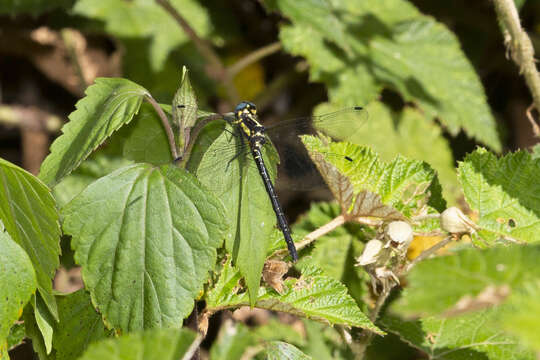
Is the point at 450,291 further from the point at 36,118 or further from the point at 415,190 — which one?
the point at 36,118

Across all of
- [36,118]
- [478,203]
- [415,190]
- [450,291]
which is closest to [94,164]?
[36,118]

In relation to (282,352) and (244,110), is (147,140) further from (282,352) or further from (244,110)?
(282,352)

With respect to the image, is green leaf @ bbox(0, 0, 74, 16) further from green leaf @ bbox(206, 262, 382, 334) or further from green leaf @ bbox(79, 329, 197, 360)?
green leaf @ bbox(79, 329, 197, 360)

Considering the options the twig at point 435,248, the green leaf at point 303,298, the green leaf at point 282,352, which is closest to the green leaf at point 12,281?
the green leaf at point 303,298

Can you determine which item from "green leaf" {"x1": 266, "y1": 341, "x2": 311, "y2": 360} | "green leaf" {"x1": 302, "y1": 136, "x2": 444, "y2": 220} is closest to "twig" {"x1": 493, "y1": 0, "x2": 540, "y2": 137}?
"green leaf" {"x1": 302, "y1": 136, "x2": 444, "y2": 220}

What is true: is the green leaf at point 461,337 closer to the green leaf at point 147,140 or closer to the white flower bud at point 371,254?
the white flower bud at point 371,254

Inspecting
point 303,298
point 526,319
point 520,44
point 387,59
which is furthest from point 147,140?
point 387,59
